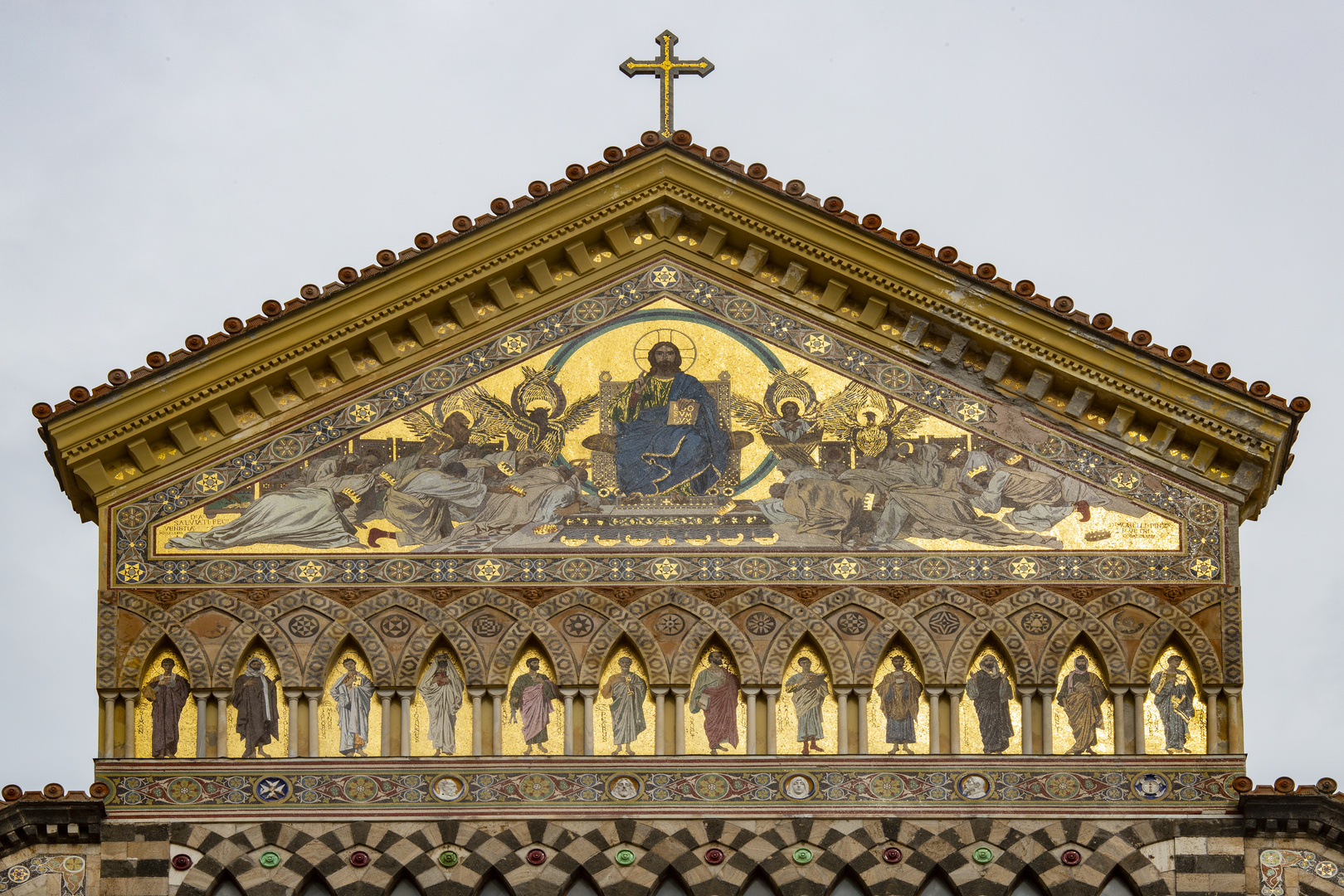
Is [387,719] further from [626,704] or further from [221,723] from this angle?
[626,704]

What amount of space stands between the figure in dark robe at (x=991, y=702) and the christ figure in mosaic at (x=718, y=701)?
6.23ft

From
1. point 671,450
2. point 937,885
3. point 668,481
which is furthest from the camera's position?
point 671,450

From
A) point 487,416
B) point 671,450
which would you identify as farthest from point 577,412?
point 671,450

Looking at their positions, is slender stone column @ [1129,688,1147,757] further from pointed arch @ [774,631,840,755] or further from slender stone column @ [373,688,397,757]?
slender stone column @ [373,688,397,757]

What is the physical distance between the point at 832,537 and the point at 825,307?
219 cm

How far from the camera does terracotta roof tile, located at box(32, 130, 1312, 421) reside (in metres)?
27.1

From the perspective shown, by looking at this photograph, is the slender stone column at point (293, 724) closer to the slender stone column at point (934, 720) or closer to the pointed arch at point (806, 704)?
the pointed arch at point (806, 704)

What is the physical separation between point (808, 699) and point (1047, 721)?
1.91m

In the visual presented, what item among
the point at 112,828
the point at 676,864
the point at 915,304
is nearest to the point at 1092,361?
the point at 915,304

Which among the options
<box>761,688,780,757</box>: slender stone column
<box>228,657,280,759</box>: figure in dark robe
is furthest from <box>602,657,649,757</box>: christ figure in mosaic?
<box>228,657,280,759</box>: figure in dark robe

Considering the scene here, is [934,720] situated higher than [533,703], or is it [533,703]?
[533,703]

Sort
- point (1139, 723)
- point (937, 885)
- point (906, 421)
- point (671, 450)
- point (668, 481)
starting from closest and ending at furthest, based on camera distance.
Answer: point (937, 885) < point (1139, 723) < point (668, 481) < point (671, 450) < point (906, 421)

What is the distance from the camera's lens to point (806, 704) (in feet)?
86.6

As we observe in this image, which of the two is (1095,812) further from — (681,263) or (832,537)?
(681,263)
